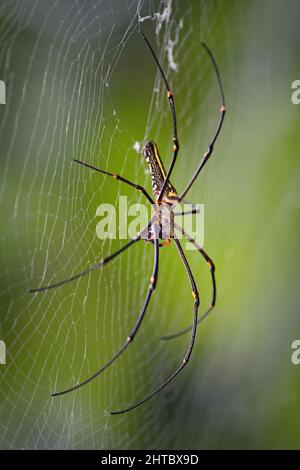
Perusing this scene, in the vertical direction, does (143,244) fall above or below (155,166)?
below

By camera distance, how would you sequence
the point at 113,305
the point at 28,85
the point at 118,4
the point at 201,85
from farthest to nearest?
1. the point at 201,85
2. the point at 113,305
3. the point at 118,4
4. the point at 28,85

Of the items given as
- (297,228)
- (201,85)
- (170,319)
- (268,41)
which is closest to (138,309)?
(170,319)

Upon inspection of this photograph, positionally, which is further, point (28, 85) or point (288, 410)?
point (288, 410)

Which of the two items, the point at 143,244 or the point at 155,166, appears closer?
the point at 155,166

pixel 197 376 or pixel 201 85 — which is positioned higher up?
pixel 201 85
